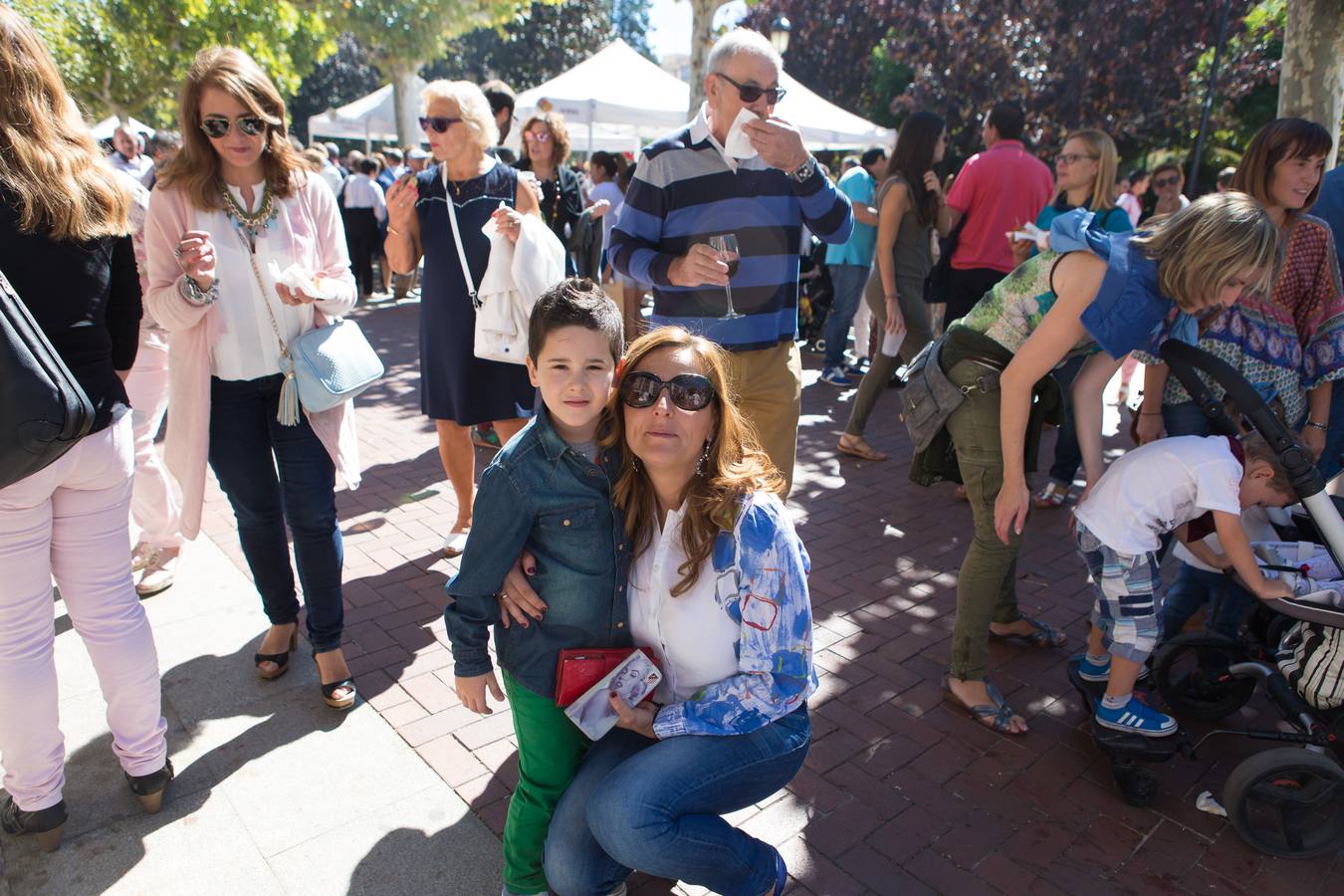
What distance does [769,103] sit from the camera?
2895 mm

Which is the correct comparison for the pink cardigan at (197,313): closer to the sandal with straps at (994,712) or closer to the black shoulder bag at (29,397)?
the black shoulder bag at (29,397)

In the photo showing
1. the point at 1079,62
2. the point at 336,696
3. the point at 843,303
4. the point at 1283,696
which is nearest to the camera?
the point at 1283,696

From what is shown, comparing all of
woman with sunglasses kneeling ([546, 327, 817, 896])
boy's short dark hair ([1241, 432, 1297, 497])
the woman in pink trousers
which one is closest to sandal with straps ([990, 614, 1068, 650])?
boy's short dark hair ([1241, 432, 1297, 497])

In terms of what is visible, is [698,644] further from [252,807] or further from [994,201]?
[994,201]

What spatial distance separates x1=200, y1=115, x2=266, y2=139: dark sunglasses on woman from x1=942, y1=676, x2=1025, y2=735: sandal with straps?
9.70ft

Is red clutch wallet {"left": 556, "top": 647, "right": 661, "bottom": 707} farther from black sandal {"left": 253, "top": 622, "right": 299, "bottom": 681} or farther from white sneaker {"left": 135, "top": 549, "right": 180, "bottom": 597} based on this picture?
white sneaker {"left": 135, "top": 549, "right": 180, "bottom": 597}

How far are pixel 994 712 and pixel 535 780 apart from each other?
1.68m

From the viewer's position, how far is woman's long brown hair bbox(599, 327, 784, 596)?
209 centimetres

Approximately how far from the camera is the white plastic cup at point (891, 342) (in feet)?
18.7

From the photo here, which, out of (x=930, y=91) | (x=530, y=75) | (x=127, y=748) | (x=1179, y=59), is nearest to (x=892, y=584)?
(x=127, y=748)

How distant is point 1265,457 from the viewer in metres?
2.74

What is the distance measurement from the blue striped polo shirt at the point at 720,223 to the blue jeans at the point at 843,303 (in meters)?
4.79

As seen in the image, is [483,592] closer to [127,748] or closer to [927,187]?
[127,748]

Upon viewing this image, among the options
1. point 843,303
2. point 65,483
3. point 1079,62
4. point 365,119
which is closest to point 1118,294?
point 65,483
